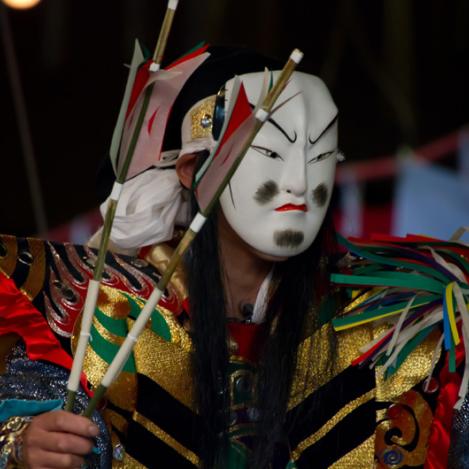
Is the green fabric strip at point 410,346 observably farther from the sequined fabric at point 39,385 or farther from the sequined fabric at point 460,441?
the sequined fabric at point 39,385

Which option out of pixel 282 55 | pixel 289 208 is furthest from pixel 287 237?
pixel 282 55

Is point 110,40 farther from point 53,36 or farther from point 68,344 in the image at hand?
point 68,344

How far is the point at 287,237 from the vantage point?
223 cm

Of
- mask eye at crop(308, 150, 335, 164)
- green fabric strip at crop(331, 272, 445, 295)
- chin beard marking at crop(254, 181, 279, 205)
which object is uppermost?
mask eye at crop(308, 150, 335, 164)

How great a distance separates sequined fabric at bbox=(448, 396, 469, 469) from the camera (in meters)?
2.32

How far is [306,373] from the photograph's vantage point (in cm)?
230

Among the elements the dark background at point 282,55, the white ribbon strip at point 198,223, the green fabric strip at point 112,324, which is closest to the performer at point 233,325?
the green fabric strip at point 112,324

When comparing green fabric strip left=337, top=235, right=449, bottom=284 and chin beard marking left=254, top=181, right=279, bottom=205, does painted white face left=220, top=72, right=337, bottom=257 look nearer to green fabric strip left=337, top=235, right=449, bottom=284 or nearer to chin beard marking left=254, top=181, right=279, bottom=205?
chin beard marking left=254, top=181, right=279, bottom=205

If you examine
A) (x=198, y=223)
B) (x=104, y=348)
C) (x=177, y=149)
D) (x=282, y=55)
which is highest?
(x=282, y=55)

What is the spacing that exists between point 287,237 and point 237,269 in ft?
0.52

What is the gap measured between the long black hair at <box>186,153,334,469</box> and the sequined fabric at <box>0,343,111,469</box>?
0.59 feet

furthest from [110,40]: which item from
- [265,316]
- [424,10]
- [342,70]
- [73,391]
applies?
[73,391]

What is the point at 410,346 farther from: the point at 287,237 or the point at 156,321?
the point at 156,321

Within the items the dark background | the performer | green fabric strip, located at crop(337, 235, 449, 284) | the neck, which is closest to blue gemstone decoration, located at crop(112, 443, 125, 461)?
the performer
